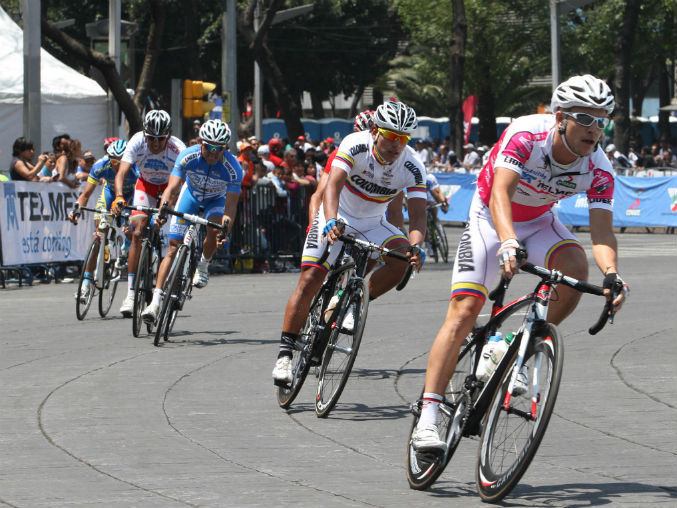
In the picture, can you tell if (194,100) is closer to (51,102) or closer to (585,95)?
(51,102)

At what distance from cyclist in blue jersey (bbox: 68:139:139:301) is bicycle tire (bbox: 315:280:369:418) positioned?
635 centimetres

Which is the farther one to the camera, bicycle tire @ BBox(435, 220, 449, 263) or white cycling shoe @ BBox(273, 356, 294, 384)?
bicycle tire @ BBox(435, 220, 449, 263)

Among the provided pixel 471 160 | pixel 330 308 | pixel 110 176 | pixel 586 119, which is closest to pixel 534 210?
pixel 586 119

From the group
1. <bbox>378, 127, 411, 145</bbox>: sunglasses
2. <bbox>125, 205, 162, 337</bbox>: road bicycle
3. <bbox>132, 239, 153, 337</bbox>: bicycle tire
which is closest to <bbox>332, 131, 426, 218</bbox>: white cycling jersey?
<bbox>378, 127, 411, 145</bbox>: sunglasses

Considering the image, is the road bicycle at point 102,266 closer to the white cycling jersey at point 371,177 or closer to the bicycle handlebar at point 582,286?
the white cycling jersey at point 371,177

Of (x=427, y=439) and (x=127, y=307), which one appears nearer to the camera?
(x=427, y=439)

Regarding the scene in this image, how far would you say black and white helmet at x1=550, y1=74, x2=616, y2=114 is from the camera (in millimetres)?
6254

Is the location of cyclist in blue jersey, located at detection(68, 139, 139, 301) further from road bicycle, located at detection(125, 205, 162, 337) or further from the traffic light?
the traffic light

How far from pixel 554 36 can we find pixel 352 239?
26760 millimetres

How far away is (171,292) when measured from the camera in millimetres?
11969

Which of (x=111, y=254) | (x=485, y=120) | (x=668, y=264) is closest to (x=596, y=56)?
(x=485, y=120)

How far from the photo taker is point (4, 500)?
616 centimetres

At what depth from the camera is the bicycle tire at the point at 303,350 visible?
8.66 m

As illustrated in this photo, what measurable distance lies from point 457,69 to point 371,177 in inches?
1306
